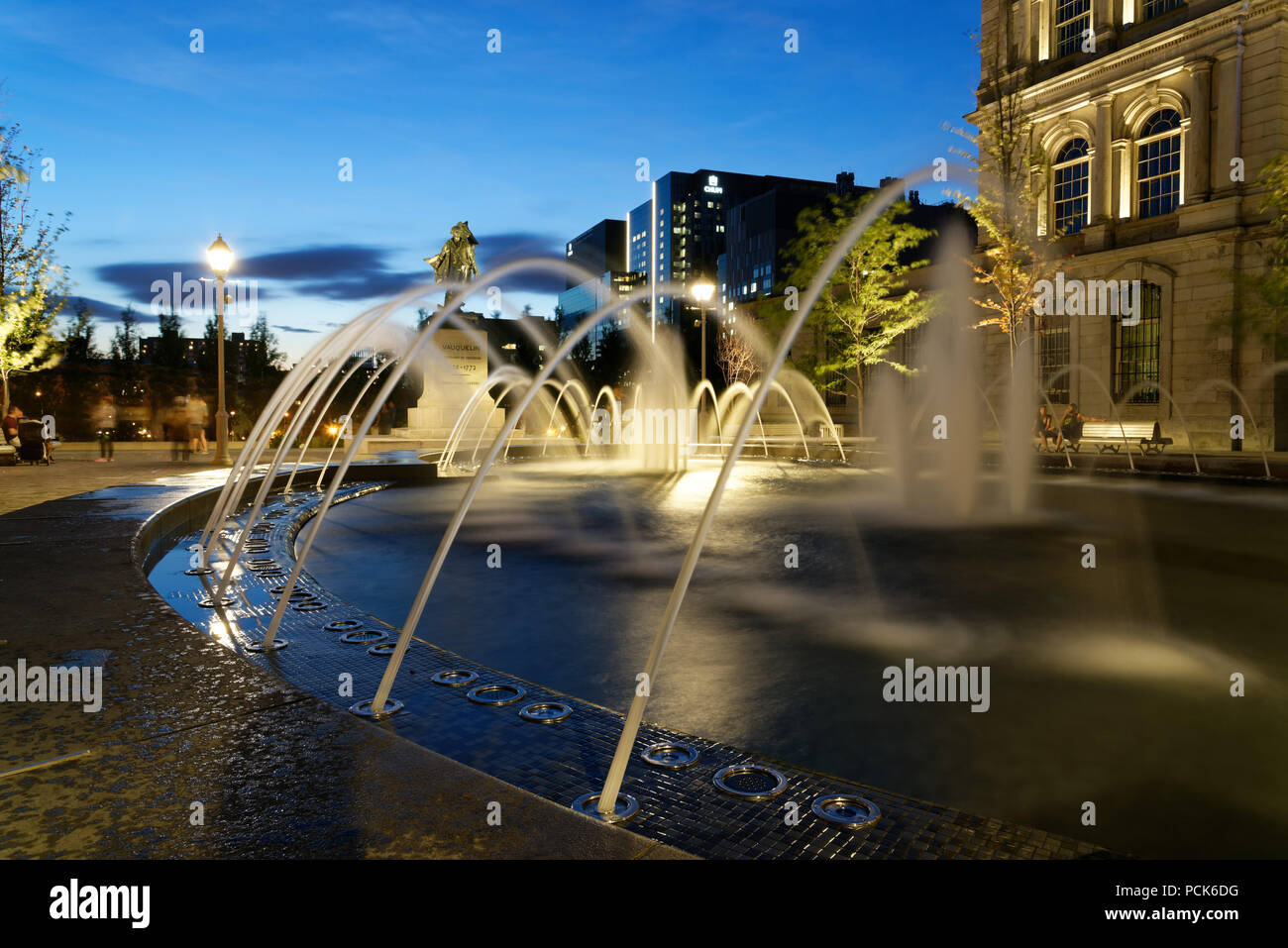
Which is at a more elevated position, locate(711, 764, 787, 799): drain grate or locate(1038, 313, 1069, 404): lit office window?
locate(1038, 313, 1069, 404): lit office window

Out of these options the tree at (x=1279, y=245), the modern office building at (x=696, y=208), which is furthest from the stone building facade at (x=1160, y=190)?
the modern office building at (x=696, y=208)

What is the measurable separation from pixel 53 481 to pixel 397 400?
39233 mm

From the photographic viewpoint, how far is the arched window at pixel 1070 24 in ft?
123

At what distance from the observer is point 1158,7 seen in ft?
113

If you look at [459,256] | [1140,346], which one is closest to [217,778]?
[459,256]

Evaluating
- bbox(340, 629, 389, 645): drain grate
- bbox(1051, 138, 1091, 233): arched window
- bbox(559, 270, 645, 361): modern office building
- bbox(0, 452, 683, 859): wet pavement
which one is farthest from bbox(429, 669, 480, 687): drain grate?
bbox(559, 270, 645, 361): modern office building

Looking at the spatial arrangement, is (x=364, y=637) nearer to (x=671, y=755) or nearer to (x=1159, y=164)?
(x=671, y=755)

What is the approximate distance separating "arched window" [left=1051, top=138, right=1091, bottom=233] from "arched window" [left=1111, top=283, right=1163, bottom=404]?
214 inches

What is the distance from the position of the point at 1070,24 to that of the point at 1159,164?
8.69m

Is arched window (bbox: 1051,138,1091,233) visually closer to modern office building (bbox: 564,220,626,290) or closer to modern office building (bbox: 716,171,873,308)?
modern office building (bbox: 716,171,873,308)

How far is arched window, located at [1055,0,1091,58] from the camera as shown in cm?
3747

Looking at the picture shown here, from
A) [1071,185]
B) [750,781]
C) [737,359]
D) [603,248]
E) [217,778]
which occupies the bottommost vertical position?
[750,781]

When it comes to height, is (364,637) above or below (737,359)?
below

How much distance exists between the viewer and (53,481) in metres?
16.5
